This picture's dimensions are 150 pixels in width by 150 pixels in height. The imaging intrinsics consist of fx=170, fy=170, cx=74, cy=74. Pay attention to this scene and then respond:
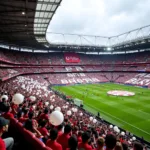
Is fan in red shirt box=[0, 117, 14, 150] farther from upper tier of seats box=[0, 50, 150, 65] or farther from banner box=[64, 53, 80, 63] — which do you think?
banner box=[64, 53, 80, 63]

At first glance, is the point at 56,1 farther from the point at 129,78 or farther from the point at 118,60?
the point at 118,60

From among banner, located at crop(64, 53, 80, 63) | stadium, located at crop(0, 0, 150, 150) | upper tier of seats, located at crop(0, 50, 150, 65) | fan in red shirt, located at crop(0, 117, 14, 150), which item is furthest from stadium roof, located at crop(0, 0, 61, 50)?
banner, located at crop(64, 53, 80, 63)

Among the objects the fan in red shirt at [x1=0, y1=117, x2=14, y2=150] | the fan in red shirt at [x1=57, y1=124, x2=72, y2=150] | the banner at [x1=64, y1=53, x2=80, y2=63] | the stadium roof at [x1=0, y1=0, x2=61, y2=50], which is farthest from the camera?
the banner at [x1=64, y1=53, x2=80, y2=63]

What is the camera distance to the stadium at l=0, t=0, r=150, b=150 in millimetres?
5707

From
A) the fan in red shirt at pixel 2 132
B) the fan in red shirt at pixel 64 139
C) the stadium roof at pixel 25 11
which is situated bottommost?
the fan in red shirt at pixel 64 139

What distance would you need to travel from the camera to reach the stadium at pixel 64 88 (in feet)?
18.7

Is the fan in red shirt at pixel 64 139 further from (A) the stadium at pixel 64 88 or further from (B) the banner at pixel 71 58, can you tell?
(B) the banner at pixel 71 58

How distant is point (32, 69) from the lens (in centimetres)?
6750

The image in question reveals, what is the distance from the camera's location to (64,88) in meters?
54.4

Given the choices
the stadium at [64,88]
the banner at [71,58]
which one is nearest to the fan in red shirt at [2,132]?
the stadium at [64,88]

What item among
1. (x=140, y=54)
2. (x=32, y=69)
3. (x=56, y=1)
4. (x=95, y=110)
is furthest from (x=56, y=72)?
(x=56, y=1)

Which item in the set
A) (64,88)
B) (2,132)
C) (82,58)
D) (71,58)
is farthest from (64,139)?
(82,58)

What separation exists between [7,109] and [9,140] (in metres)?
3.14

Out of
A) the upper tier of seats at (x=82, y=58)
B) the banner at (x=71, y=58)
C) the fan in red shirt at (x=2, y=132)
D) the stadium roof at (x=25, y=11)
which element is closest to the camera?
the fan in red shirt at (x=2, y=132)
